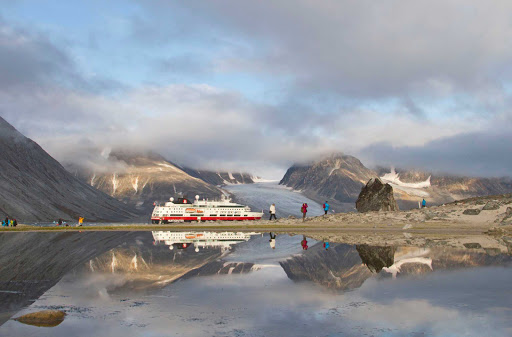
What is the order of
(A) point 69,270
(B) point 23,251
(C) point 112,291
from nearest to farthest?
(C) point 112,291
(A) point 69,270
(B) point 23,251

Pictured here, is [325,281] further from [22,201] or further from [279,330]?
[22,201]

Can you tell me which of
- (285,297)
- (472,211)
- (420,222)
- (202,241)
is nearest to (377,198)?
(420,222)

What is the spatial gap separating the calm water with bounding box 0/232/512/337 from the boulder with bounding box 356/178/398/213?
154 feet

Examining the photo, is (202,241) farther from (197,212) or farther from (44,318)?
(197,212)

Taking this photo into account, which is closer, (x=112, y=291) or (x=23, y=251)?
(x=112, y=291)

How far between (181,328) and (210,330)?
0.79 metres

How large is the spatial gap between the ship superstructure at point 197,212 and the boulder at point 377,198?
33307 mm

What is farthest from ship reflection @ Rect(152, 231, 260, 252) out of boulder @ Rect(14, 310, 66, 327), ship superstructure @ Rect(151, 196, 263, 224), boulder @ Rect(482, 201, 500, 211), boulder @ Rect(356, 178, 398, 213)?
ship superstructure @ Rect(151, 196, 263, 224)

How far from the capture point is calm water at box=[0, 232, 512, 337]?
41.3 feet

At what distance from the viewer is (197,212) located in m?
101

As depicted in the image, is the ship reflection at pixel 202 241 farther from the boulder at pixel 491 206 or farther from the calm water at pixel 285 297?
the boulder at pixel 491 206

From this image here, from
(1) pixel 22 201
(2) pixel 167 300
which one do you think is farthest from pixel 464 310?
(1) pixel 22 201

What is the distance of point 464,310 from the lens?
1414 cm

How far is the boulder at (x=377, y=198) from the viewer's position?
73675 mm
